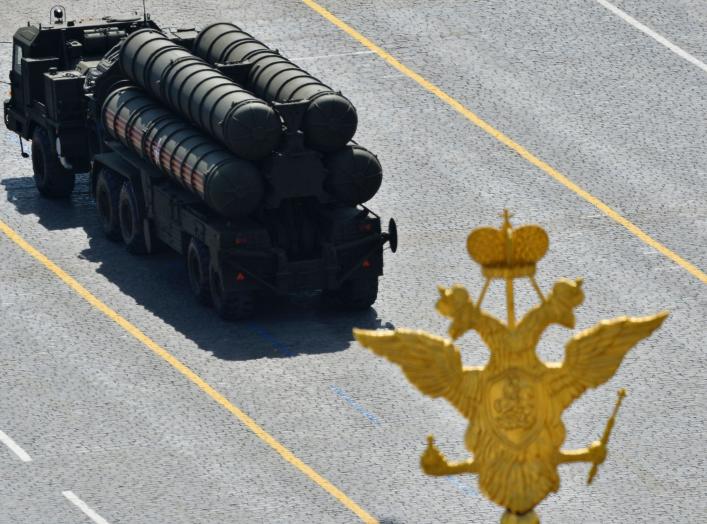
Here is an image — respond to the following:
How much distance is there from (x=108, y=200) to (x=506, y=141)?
27.5 ft

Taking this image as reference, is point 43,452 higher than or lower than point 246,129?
lower

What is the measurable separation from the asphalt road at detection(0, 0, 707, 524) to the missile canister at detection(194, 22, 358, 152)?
3.10m

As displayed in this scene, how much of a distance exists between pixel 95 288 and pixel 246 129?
4.71 m

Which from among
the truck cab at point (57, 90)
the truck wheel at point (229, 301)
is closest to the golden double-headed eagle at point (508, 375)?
the truck wheel at point (229, 301)

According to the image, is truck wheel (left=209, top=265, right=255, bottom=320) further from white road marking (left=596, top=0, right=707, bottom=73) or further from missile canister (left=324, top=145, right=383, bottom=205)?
white road marking (left=596, top=0, right=707, bottom=73)

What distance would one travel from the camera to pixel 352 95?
Answer: 41125 millimetres

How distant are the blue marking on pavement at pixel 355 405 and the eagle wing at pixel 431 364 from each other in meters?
15.6

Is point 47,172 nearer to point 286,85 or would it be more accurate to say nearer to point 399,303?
point 286,85

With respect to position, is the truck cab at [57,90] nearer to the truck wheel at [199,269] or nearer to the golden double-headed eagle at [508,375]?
the truck wheel at [199,269]

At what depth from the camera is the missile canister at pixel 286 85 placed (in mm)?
30375

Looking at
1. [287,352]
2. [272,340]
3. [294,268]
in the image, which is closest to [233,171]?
[294,268]

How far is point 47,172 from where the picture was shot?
3681cm

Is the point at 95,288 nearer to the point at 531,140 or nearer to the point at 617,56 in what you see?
the point at 531,140

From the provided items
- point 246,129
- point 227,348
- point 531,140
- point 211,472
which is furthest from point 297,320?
point 531,140
